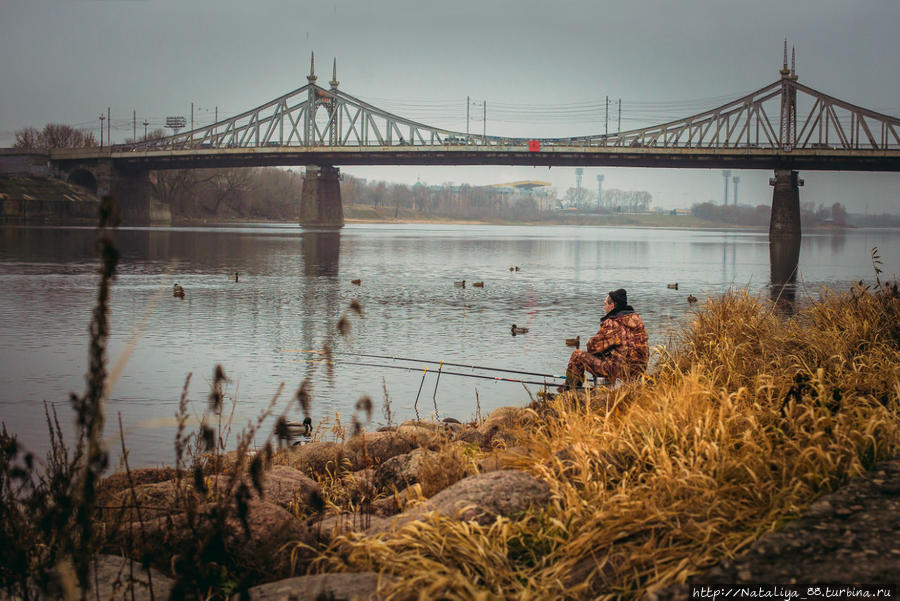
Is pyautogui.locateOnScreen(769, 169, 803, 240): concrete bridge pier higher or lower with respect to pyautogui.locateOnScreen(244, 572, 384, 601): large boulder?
higher

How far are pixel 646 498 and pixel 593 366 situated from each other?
4689mm

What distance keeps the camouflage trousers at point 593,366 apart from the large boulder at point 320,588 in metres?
4.65

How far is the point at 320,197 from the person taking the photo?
94312mm

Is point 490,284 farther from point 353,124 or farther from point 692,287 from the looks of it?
point 353,124

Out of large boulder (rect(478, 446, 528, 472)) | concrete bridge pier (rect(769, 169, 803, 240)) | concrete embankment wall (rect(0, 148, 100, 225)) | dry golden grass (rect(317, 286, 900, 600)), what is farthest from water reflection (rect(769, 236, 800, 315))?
concrete embankment wall (rect(0, 148, 100, 225))

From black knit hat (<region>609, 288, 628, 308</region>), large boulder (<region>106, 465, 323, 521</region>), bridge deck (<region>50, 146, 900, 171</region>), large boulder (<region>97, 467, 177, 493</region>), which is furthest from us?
bridge deck (<region>50, 146, 900, 171</region>)

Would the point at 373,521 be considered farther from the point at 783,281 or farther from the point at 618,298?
the point at 783,281

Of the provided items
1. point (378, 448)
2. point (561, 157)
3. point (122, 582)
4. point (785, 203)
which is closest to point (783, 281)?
point (378, 448)

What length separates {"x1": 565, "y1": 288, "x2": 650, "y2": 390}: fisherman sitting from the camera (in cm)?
831

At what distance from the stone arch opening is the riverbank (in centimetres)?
9640

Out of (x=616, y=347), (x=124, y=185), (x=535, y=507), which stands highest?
(x=124, y=185)

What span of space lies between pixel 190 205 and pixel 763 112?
67.6 m

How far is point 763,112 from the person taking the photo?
287 ft

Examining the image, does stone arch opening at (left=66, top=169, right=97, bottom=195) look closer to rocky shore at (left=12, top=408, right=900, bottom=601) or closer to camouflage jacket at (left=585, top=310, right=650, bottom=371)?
camouflage jacket at (left=585, top=310, right=650, bottom=371)
